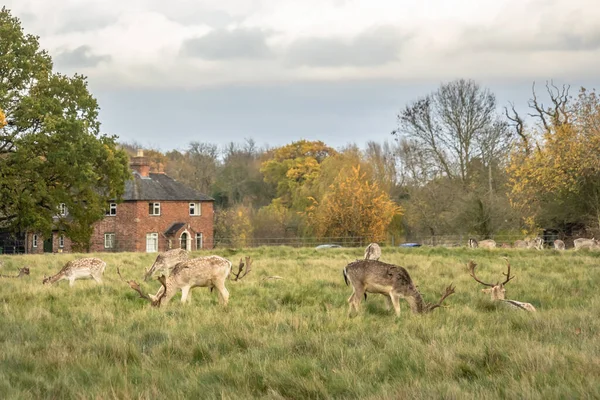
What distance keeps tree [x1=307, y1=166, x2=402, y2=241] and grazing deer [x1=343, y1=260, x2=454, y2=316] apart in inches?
1602

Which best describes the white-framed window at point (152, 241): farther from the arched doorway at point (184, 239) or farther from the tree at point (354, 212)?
the tree at point (354, 212)

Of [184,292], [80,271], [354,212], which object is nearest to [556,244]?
[354,212]

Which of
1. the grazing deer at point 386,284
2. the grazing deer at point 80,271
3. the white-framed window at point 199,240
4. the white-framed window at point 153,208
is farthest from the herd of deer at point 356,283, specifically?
the white-framed window at point 199,240

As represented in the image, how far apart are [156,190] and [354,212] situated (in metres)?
16.7

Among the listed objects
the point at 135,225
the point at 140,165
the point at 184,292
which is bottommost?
the point at 184,292

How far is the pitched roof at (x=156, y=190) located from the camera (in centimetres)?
5653

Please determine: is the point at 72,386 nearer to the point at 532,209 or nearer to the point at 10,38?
the point at 10,38

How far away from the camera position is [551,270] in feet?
65.1

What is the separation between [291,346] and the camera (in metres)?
8.43

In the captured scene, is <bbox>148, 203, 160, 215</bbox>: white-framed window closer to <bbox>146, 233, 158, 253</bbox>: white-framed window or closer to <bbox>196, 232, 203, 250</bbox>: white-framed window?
<bbox>146, 233, 158, 253</bbox>: white-framed window

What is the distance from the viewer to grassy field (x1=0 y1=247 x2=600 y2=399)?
255 inches

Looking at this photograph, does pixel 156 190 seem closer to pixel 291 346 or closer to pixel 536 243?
pixel 536 243

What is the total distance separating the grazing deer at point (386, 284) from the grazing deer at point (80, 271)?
23.9ft

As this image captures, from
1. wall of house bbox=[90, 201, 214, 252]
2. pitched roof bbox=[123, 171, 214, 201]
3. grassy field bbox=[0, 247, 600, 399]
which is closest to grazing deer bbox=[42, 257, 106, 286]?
grassy field bbox=[0, 247, 600, 399]
